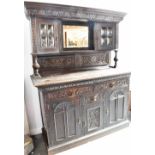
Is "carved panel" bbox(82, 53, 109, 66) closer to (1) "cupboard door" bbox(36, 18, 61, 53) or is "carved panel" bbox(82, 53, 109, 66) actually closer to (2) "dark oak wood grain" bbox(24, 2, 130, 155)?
(2) "dark oak wood grain" bbox(24, 2, 130, 155)

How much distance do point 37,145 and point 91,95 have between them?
1.05 metres

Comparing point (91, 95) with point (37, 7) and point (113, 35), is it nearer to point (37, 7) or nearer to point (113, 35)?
point (113, 35)

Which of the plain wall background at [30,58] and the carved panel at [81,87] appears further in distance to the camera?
the plain wall background at [30,58]

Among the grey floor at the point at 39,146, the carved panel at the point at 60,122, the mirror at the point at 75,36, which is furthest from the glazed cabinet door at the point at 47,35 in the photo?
the grey floor at the point at 39,146

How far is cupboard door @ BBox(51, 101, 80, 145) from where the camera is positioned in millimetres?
1635

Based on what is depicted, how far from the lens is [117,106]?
2.03 metres

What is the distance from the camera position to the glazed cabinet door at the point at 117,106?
1973 mm

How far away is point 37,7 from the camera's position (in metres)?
1.49

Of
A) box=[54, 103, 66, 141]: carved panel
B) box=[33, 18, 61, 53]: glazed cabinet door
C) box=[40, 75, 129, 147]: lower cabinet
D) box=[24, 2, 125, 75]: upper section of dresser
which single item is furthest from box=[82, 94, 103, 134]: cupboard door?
box=[33, 18, 61, 53]: glazed cabinet door

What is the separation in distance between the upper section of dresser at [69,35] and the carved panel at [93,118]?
2.33 feet

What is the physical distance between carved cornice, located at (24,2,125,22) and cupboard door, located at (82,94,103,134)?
3.39 feet

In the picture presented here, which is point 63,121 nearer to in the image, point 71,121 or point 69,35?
point 71,121

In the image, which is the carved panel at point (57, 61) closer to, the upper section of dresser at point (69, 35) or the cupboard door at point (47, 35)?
the upper section of dresser at point (69, 35)
